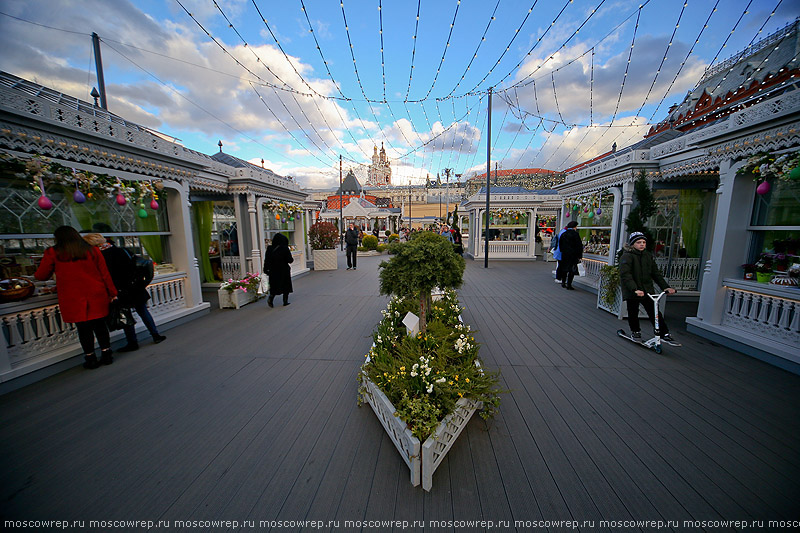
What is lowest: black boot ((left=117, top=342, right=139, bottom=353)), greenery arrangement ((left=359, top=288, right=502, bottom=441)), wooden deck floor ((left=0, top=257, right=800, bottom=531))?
wooden deck floor ((left=0, top=257, right=800, bottom=531))

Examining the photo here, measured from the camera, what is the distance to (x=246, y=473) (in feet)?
6.27

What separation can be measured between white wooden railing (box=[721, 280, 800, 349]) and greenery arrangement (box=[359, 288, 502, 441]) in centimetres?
391

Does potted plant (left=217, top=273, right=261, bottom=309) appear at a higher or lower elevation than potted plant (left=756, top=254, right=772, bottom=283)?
lower

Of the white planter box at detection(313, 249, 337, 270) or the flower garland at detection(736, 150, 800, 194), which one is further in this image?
the white planter box at detection(313, 249, 337, 270)

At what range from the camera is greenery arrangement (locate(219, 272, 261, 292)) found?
605 centimetres

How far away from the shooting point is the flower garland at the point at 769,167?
129 inches

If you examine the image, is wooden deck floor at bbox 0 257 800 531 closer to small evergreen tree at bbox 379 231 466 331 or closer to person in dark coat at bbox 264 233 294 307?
small evergreen tree at bbox 379 231 466 331

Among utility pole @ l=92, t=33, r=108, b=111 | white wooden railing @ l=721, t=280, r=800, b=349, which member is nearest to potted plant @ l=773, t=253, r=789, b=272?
white wooden railing @ l=721, t=280, r=800, b=349

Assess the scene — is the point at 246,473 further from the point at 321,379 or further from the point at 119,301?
the point at 119,301

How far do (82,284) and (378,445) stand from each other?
4052mm

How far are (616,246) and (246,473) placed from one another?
26.8 ft

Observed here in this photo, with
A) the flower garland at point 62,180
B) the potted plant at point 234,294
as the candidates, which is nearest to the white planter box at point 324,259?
the potted plant at point 234,294

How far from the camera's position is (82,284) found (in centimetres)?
327

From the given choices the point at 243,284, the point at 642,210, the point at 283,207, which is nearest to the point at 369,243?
the point at 283,207
